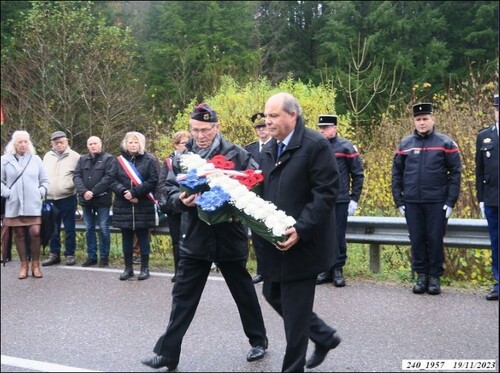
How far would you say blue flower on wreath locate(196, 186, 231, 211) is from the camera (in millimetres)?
4773

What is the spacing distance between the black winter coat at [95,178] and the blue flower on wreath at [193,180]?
4.97m

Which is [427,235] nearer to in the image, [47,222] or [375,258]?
[375,258]

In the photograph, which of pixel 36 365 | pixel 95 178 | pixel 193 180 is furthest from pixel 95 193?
pixel 193 180

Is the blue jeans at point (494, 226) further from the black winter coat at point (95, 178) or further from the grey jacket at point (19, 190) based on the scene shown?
the grey jacket at point (19, 190)

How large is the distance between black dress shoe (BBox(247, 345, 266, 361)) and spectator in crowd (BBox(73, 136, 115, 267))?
5024 millimetres

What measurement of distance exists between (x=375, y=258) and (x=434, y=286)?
4.88 ft

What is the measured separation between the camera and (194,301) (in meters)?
5.29

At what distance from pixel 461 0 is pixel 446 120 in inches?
1145

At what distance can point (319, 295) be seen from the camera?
754 centimetres

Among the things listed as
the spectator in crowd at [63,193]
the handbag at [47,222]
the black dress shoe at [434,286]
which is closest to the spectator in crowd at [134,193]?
the handbag at [47,222]

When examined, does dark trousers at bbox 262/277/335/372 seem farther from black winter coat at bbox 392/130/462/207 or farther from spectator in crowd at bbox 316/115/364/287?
spectator in crowd at bbox 316/115/364/287

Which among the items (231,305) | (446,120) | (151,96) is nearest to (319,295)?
(231,305)

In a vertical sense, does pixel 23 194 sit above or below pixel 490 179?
below

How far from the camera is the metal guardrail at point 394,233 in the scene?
7.85 m
